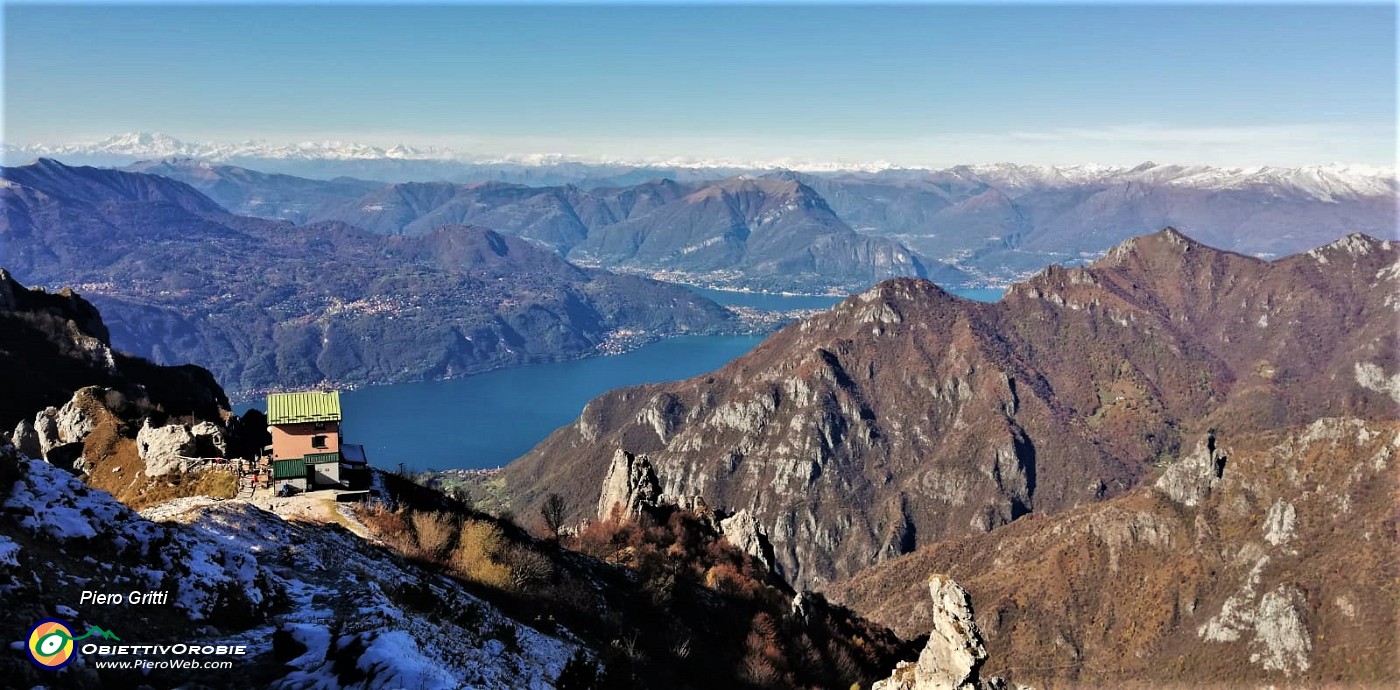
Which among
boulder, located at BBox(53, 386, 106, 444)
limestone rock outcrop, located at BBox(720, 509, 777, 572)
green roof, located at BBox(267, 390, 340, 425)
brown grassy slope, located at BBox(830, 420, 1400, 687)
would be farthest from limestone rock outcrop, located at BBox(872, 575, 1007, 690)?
brown grassy slope, located at BBox(830, 420, 1400, 687)

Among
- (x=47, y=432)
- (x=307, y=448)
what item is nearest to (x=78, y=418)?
(x=47, y=432)

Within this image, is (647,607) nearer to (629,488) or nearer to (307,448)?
(307,448)

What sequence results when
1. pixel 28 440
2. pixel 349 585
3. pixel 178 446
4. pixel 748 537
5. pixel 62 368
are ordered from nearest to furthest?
1. pixel 349 585
2. pixel 178 446
3. pixel 28 440
4. pixel 748 537
5. pixel 62 368

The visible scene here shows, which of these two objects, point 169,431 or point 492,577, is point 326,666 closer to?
point 492,577

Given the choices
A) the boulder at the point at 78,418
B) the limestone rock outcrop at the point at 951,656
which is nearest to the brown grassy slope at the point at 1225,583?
the limestone rock outcrop at the point at 951,656

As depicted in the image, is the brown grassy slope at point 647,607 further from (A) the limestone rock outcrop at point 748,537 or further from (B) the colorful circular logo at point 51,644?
(B) the colorful circular logo at point 51,644
